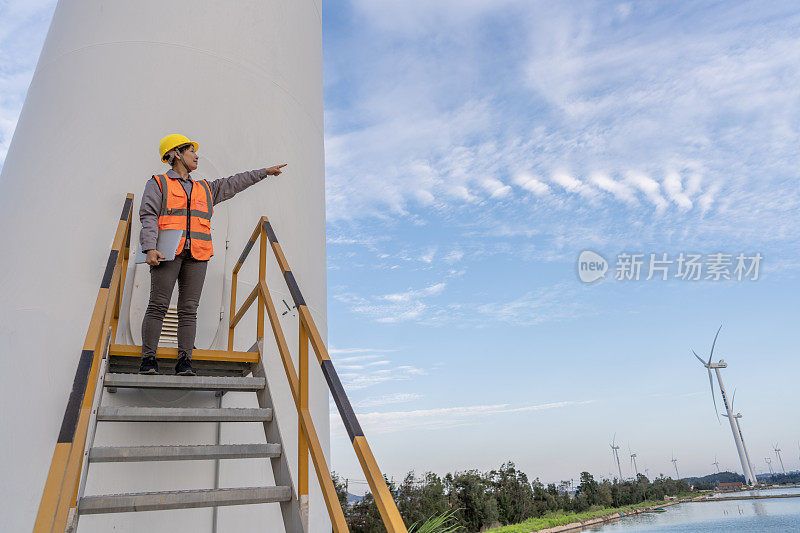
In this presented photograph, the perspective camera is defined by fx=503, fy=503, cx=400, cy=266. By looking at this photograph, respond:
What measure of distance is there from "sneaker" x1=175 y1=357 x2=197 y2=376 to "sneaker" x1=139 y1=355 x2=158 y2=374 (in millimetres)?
134

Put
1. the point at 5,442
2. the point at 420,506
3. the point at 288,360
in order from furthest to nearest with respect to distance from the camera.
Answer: the point at 420,506 < the point at 5,442 < the point at 288,360

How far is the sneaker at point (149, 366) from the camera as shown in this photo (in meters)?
3.09

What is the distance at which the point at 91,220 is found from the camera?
12.7 ft

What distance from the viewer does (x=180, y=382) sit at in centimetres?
302

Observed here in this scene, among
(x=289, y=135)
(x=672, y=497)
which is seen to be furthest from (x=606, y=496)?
(x=289, y=135)

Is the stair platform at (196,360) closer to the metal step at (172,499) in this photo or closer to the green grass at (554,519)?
the metal step at (172,499)

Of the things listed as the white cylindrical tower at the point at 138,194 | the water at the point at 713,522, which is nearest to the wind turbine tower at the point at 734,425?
the water at the point at 713,522

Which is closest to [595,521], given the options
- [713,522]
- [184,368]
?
[713,522]

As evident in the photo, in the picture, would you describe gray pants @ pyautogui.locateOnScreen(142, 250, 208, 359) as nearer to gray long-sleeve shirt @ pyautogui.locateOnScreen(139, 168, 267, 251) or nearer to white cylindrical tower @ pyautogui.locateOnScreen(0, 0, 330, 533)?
gray long-sleeve shirt @ pyautogui.locateOnScreen(139, 168, 267, 251)

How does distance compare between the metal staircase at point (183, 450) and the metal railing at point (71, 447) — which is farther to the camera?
the metal staircase at point (183, 450)

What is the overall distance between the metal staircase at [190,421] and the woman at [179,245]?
0.47 feet

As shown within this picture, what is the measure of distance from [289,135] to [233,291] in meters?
1.80

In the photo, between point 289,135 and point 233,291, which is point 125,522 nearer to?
point 233,291

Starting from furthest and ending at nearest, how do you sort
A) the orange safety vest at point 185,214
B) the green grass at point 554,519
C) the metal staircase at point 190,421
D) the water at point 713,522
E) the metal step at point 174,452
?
the water at point 713,522 < the green grass at point 554,519 < the orange safety vest at point 185,214 < the metal step at point 174,452 < the metal staircase at point 190,421
